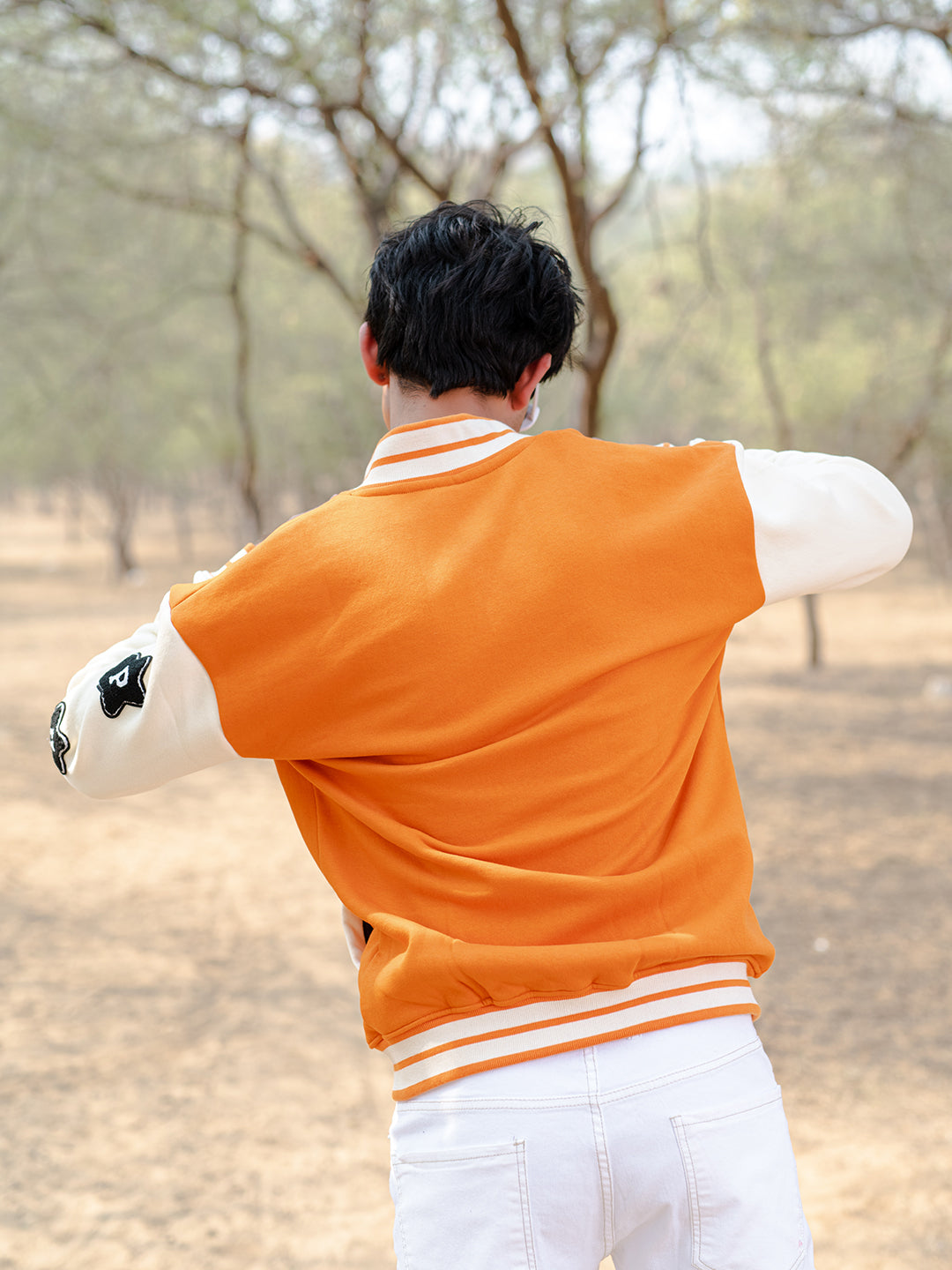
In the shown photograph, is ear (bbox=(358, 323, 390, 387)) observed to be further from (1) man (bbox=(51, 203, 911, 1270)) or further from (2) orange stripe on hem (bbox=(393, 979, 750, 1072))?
(2) orange stripe on hem (bbox=(393, 979, 750, 1072))

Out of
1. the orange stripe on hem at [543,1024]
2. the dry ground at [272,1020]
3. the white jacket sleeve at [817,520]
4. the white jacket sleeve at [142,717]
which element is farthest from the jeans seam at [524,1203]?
the dry ground at [272,1020]

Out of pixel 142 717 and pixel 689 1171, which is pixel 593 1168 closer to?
pixel 689 1171

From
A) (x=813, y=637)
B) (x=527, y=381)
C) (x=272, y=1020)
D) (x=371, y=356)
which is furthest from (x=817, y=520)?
(x=813, y=637)

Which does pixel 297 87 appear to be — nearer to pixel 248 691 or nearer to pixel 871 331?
pixel 248 691

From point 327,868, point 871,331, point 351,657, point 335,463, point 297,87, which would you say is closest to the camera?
point 351,657

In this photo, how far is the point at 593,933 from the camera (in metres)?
1.10

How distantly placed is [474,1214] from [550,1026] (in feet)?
0.58

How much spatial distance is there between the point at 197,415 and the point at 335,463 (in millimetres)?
2982

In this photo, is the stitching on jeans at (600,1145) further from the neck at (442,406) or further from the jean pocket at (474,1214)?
the neck at (442,406)

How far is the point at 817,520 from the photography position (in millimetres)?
1109

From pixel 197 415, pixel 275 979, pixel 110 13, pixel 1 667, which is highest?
pixel 197 415

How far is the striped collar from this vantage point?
1099mm

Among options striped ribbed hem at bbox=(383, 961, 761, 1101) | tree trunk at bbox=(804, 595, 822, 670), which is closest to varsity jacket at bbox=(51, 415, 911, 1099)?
striped ribbed hem at bbox=(383, 961, 761, 1101)

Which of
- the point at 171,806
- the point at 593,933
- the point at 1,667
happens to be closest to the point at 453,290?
the point at 593,933
